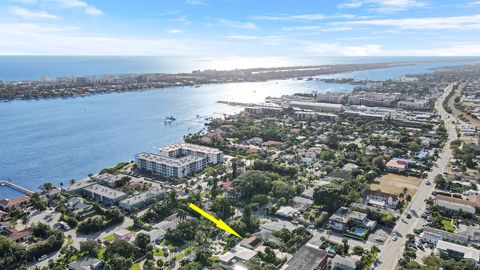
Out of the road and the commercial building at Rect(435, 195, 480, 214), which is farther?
the commercial building at Rect(435, 195, 480, 214)

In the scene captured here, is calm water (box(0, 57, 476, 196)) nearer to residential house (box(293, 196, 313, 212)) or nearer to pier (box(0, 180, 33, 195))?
pier (box(0, 180, 33, 195))

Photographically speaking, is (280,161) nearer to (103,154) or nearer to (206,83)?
(103,154)

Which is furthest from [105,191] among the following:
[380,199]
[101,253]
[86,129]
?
[86,129]

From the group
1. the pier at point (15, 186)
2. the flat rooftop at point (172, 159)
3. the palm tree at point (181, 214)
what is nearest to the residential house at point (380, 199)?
the palm tree at point (181, 214)

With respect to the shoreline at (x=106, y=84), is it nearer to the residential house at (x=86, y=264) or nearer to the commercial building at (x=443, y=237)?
the residential house at (x=86, y=264)

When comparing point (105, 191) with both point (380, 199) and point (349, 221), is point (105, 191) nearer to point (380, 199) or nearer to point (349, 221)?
point (349, 221)

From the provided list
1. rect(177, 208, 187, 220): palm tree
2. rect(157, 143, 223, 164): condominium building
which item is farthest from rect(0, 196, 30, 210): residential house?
rect(157, 143, 223, 164): condominium building
